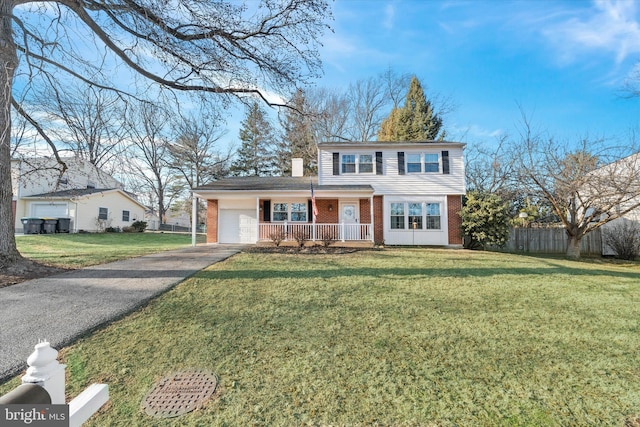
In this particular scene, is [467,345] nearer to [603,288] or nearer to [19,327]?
Answer: [603,288]

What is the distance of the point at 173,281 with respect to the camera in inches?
259

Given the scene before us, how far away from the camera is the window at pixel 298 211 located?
1545 cm

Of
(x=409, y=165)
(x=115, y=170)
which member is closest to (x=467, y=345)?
(x=115, y=170)

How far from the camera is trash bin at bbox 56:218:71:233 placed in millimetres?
21016

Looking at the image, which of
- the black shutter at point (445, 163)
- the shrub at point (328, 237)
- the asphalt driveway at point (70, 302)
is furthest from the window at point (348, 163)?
the asphalt driveway at point (70, 302)

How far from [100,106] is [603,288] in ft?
44.3

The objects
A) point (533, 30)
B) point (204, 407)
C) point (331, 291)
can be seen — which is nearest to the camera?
point (204, 407)

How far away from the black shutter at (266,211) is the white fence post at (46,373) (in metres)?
14.0

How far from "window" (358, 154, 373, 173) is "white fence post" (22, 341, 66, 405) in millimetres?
15184

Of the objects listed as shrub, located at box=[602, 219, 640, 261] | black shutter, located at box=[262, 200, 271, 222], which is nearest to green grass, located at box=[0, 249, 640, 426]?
black shutter, located at box=[262, 200, 271, 222]

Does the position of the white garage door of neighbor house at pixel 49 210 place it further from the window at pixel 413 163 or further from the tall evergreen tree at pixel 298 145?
the window at pixel 413 163

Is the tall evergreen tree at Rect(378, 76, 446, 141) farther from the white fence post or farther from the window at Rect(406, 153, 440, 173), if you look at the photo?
the white fence post

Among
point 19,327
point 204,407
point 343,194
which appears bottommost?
point 204,407

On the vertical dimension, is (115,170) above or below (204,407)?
above
